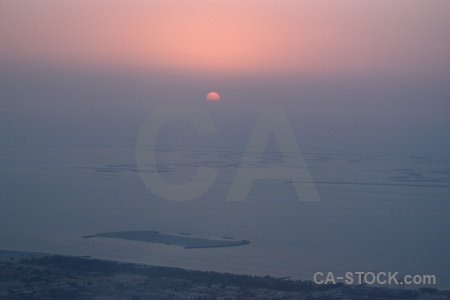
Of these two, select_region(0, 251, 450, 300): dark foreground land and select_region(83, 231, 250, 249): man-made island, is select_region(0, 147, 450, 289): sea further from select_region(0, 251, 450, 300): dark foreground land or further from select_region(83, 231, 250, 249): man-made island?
select_region(0, 251, 450, 300): dark foreground land

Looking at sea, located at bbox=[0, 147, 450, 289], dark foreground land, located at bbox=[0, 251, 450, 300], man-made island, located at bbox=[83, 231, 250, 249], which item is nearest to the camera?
dark foreground land, located at bbox=[0, 251, 450, 300]

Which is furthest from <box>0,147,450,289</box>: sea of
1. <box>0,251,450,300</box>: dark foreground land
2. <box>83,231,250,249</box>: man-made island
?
<box>0,251,450,300</box>: dark foreground land

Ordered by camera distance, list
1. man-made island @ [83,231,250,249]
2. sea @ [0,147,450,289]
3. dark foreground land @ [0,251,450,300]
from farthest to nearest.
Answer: man-made island @ [83,231,250,249] < sea @ [0,147,450,289] < dark foreground land @ [0,251,450,300]

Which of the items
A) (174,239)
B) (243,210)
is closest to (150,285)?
(174,239)

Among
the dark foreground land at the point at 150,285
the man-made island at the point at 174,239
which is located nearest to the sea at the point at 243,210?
the man-made island at the point at 174,239

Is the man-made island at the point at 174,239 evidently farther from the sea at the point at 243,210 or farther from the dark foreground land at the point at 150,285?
the dark foreground land at the point at 150,285

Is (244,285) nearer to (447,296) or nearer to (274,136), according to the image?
(447,296)
